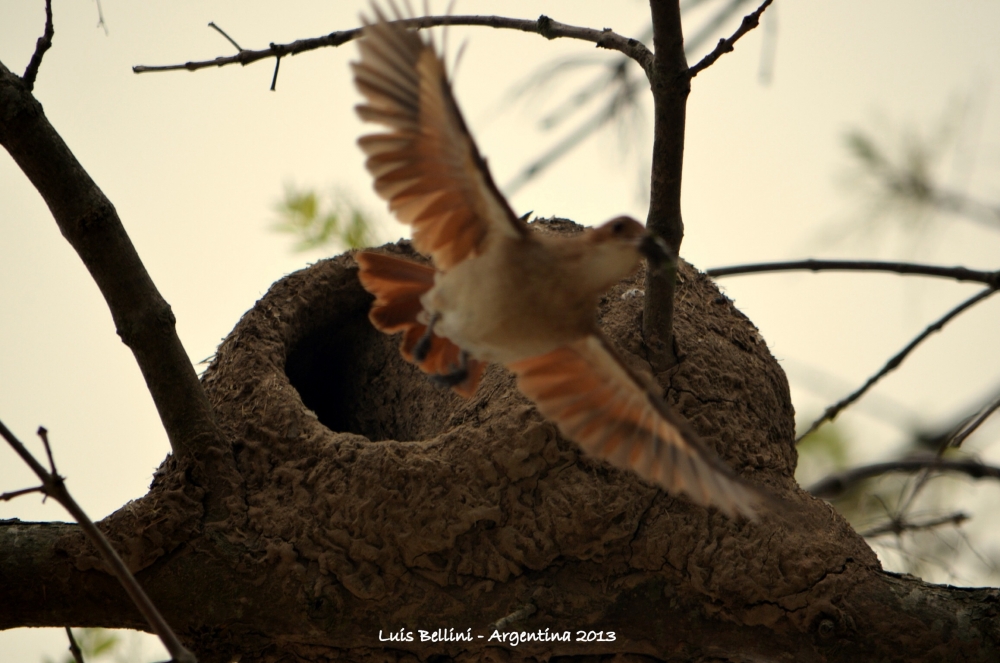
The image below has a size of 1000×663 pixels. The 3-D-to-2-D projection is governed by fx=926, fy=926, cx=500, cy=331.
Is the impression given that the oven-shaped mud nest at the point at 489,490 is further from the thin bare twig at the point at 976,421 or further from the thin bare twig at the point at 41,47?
the thin bare twig at the point at 41,47

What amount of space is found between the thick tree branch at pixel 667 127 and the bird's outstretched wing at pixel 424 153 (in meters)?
0.50

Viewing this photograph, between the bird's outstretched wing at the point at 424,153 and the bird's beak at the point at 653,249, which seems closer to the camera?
the bird's outstretched wing at the point at 424,153

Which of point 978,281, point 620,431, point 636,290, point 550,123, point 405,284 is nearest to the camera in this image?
point 978,281

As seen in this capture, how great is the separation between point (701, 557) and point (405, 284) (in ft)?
4.83

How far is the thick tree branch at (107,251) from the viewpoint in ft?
9.73

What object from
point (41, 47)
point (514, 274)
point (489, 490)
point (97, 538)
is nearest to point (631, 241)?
point (514, 274)

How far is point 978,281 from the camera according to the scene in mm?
1867

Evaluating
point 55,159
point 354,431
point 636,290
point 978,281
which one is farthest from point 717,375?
point 55,159

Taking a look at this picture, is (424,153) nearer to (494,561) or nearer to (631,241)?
(631,241)

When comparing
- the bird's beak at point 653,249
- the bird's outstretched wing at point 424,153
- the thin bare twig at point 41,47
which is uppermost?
the thin bare twig at point 41,47

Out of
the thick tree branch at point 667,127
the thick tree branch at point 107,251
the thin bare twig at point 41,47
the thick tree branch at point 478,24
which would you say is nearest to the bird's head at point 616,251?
the thick tree branch at point 667,127

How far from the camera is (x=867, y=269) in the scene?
195 centimetres

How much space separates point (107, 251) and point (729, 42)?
210cm

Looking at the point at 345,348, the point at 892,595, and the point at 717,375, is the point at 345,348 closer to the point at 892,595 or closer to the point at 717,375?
the point at 717,375
